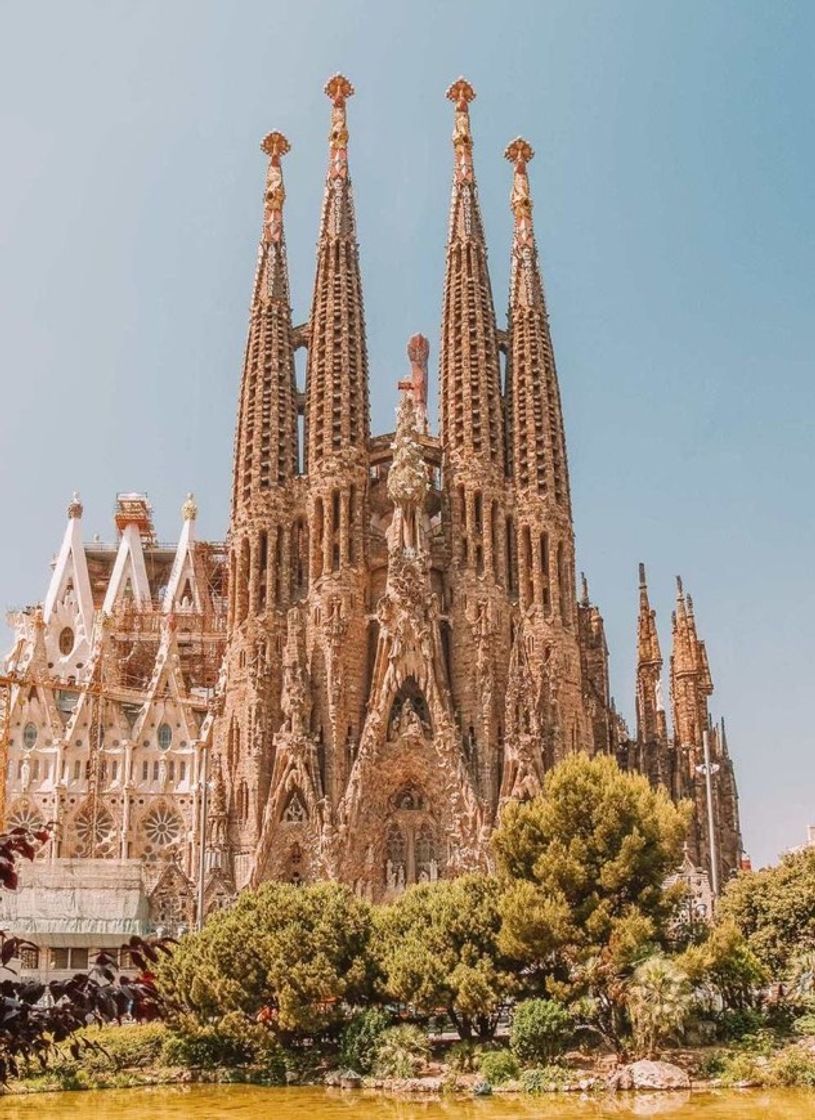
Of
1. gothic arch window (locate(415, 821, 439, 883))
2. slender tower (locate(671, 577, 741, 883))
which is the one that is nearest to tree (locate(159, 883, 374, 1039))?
gothic arch window (locate(415, 821, 439, 883))

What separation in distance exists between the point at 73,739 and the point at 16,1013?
62383 mm

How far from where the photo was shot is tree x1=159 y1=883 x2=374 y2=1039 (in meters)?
34.7

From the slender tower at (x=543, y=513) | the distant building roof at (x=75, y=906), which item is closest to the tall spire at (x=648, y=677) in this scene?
the slender tower at (x=543, y=513)

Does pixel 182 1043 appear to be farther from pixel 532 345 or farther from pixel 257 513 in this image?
pixel 532 345

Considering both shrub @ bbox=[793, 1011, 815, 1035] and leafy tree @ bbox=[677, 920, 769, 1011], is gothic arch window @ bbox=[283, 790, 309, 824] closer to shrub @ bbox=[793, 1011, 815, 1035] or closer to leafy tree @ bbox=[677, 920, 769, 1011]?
leafy tree @ bbox=[677, 920, 769, 1011]

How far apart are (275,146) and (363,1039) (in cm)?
5029

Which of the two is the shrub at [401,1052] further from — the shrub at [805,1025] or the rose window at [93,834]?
the rose window at [93,834]

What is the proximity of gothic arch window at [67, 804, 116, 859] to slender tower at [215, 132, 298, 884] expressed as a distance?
396 inches

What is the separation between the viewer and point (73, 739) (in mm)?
67062

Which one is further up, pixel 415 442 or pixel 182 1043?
pixel 415 442

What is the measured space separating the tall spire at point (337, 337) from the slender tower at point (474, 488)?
429 centimetres

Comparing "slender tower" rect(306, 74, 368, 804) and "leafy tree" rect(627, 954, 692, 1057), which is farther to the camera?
"slender tower" rect(306, 74, 368, 804)

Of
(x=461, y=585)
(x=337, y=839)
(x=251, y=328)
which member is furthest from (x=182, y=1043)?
(x=251, y=328)

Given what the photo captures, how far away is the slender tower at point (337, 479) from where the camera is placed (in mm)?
57219
